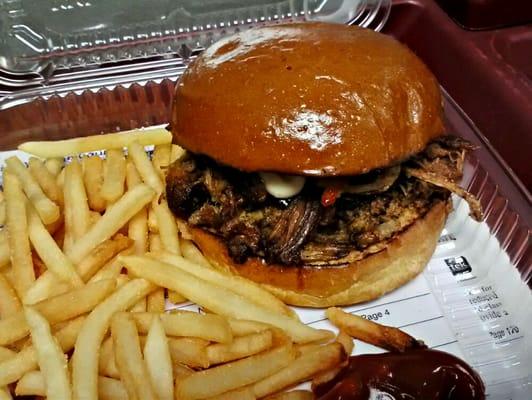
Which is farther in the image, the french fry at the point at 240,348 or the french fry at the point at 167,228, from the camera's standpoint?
the french fry at the point at 167,228

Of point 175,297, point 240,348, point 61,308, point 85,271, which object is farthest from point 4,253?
point 240,348

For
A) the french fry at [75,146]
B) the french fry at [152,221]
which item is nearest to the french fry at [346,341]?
the french fry at [152,221]

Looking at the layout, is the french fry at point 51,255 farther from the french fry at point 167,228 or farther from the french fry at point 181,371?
the french fry at point 181,371

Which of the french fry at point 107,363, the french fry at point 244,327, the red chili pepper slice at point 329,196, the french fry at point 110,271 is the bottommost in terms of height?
the french fry at point 107,363

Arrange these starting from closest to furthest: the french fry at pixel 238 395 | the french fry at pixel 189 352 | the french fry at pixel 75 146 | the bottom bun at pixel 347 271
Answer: the french fry at pixel 238 395
the french fry at pixel 189 352
the bottom bun at pixel 347 271
the french fry at pixel 75 146

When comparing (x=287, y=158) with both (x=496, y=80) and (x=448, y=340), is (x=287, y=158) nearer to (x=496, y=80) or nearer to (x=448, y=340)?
(x=448, y=340)

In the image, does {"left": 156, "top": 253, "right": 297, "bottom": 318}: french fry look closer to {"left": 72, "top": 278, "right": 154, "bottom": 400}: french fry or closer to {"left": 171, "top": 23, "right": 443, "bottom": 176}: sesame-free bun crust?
{"left": 72, "top": 278, "right": 154, "bottom": 400}: french fry

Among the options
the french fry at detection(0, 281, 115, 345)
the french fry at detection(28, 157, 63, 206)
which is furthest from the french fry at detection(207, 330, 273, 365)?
the french fry at detection(28, 157, 63, 206)

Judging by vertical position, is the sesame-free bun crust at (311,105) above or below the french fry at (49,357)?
above
